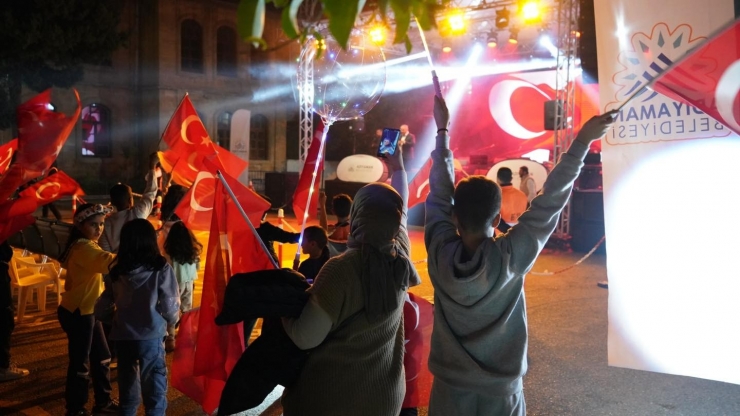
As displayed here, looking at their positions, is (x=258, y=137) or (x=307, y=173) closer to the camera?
(x=307, y=173)

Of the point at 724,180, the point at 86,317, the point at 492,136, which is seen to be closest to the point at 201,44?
the point at 492,136

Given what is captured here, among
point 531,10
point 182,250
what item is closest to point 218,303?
point 182,250

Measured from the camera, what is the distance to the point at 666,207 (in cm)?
328

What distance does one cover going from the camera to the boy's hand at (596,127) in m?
2.48

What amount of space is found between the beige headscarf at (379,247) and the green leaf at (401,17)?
2.70 ft

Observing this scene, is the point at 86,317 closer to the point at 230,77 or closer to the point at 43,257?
the point at 43,257

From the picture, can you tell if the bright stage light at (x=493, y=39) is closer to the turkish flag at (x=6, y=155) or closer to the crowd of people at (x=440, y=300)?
the turkish flag at (x=6, y=155)

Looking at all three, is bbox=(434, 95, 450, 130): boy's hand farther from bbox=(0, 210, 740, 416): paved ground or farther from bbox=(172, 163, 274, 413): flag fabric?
bbox=(0, 210, 740, 416): paved ground

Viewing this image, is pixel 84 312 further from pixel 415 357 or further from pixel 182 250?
pixel 415 357

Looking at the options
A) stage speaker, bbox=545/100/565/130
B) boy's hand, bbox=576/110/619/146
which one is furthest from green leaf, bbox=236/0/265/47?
stage speaker, bbox=545/100/565/130

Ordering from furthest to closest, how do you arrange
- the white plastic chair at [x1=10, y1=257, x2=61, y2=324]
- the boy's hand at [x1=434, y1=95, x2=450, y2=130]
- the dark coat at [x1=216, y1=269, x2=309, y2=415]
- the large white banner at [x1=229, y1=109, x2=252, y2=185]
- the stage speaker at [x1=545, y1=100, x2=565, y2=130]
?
the large white banner at [x1=229, y1=109, x2=252, y2=185]
the stage speaker at [x1=545, y1=100, x2=565, y2=130]
the white plastic chair at [x1=10, y1=257, x2=61, y2=324]
the boy's hand at [x1=434, y1=95, x2=450, y2=130]
the dark coat at [x1=216, y1=269, x2=309, y2=415]

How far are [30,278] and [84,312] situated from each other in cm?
339

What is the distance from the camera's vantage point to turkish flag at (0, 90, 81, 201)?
468 cm

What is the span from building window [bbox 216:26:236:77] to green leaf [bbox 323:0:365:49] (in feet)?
102
